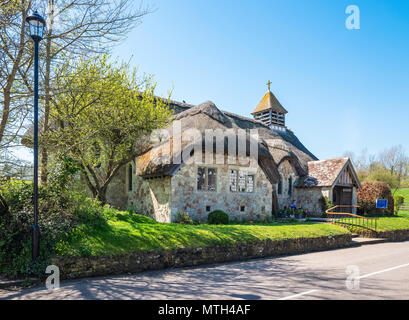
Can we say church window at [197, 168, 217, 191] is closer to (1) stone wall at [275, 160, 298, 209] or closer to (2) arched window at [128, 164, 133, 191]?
(2) arched window at [128, 164, 133, 191]

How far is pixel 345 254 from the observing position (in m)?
12.6

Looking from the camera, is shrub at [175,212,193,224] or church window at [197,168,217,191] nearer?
shrub at [175,212,193,224]

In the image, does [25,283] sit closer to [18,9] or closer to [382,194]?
[18,9]

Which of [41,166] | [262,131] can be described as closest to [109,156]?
[41,166]

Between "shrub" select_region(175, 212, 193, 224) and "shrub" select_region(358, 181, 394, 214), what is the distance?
20569 mm

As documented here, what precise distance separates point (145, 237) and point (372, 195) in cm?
2622

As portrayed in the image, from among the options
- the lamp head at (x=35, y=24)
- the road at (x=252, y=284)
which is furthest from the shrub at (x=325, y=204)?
the lamp head at (x=35, y=24)

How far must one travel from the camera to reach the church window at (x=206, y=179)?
16.9m

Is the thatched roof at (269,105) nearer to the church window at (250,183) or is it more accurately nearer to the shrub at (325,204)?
the shrub at (325,204)

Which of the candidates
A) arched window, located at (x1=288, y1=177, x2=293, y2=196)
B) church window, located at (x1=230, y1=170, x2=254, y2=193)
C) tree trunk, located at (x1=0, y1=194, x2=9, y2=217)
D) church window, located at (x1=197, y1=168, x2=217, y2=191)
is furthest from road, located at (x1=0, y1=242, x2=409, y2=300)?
arched window, located at (x1=288, y1=177, x2=293, y2=196)

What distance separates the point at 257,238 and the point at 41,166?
26.4ft

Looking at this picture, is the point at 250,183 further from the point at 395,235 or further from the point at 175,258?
the point at 175,258

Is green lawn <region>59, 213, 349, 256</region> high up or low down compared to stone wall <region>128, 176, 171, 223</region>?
down

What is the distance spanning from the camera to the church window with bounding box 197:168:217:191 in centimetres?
1694
